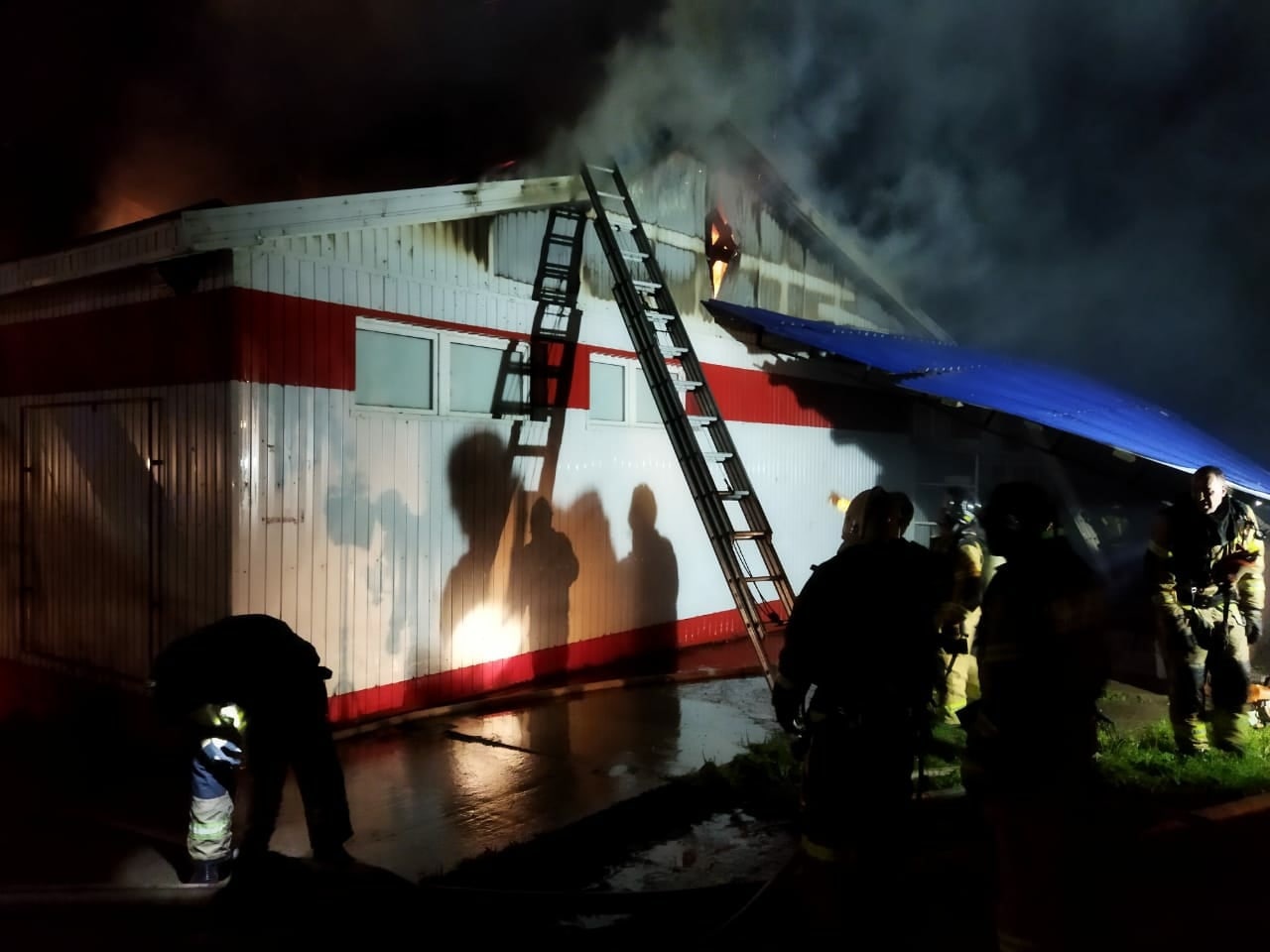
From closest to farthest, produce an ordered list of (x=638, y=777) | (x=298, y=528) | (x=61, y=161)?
(x=638, y=777)
(x=298, y=528)
(x=61, y=161)

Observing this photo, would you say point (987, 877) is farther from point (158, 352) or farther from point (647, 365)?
point (158, 352)

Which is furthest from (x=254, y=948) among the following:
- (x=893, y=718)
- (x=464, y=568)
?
(x=464, y=568)

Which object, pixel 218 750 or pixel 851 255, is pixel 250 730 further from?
pixel 851 255

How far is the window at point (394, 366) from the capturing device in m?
6.21

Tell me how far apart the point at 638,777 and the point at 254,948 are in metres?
2.35

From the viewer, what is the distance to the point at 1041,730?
2996mm

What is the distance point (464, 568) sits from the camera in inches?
271

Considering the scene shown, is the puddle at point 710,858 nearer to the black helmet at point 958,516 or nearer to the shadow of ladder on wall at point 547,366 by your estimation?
the black helmet at point 958,516

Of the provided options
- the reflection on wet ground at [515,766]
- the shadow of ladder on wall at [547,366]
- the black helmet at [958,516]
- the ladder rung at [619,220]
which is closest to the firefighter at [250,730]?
the reflection on wet ground at [515,766]

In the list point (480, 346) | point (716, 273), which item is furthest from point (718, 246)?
point (480, 346)

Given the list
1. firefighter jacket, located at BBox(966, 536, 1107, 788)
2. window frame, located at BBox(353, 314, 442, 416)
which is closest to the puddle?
firefighter jacket, located at BBox(966, 536, 1107, 788)

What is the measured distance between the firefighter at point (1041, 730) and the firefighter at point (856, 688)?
291mm

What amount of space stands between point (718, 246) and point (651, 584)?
3985mm

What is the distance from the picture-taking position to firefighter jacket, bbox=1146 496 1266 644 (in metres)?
5.47
